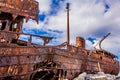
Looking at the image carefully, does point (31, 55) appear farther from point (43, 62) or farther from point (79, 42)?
point (79, 42)

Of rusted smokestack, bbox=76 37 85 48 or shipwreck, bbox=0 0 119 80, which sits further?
rusted smokestack, bbox=76 37 85 48

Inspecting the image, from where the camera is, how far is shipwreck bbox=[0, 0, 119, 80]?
10000mm

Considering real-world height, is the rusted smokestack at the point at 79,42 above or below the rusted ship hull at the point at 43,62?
above

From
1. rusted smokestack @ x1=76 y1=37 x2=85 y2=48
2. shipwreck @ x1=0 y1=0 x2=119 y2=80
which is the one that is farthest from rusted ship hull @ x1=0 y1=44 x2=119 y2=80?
rusted smokestack @ x1=76 y1=37 x2=85 y2=48

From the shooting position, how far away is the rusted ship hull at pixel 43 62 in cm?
984

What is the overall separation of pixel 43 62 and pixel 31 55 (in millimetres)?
1160

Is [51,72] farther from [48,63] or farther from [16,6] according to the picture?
[16,6]

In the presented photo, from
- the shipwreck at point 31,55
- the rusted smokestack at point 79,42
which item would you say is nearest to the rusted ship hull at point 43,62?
the shipwreck at point 31,55

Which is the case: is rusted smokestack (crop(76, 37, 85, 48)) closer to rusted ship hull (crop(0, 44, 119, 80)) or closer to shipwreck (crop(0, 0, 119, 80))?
shipwreck (crop(0, 0, 119, 80))

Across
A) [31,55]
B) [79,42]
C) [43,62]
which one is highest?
[79,42]

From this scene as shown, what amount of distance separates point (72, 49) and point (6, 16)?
501 centimetres

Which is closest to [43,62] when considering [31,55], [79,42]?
[31,55]

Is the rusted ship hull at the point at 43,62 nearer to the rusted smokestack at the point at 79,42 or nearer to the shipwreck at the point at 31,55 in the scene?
the shipwreck at the point at 31,55

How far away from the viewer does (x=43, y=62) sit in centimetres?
1191
